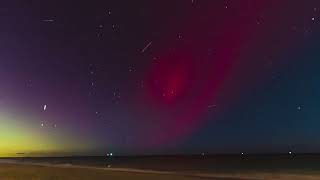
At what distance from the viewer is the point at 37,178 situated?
71.8 ft

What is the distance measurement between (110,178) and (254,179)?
7139 mm

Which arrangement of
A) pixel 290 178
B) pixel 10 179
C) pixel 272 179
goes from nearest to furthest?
pixel 10 179
pixel 272 179
pixel 290 178

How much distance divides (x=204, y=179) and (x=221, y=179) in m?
1.05

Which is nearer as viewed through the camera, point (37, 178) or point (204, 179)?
point (37, 178)

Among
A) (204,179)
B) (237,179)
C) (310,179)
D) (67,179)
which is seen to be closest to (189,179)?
(204,179)

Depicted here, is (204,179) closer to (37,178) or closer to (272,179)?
(272,179)

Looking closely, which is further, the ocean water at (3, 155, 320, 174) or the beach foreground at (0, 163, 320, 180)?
the ocean water at (3, 155, 320, 174)

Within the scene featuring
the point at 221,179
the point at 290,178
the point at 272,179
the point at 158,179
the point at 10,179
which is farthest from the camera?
the point at 290,178

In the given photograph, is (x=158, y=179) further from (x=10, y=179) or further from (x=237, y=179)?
(x=10, y=179)

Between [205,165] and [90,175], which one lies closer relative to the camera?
[90,175]

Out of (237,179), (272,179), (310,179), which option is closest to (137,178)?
(237,179)

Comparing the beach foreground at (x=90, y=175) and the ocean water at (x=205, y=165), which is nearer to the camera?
the beach foreground at (x=90, y=175)

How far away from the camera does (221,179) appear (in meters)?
24.9

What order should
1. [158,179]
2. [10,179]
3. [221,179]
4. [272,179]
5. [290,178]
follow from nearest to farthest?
[10,179]
[158,179]
[221,179]
[272,179]
[290,178]
